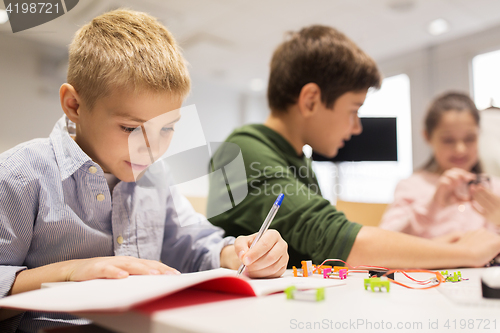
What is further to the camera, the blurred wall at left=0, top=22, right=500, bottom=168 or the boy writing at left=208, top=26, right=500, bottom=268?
the blurred wall at left=0, top=22, right=500, bottom=168

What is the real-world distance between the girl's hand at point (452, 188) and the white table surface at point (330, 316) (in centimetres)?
85

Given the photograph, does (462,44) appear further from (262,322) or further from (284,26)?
(262,322)

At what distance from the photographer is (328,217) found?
2.01 ft

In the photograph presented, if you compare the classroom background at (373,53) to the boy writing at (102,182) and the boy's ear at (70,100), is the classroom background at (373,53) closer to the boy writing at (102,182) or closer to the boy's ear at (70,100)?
the boy writing at (102,182)

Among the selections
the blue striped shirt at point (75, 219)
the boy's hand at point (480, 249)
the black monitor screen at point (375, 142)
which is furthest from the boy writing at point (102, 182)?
the black monitor screen at point (375, 142)

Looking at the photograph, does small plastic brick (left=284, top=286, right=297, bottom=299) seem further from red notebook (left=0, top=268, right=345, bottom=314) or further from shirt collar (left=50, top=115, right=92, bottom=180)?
shirt collar (left=50, top=115, right=92, bottom=180)

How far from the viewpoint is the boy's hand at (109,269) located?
0.38 m

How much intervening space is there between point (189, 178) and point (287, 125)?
384 millimetres

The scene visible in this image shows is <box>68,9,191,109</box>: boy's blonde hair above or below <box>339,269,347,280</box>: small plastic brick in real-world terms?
above

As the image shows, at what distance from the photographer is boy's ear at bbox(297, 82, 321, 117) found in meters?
A: 0.87

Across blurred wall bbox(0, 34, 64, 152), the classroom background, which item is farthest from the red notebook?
the classroom background

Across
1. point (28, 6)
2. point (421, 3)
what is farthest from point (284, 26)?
point (28, 6)

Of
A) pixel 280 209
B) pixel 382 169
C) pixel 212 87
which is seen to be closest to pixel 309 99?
pixel 280 209

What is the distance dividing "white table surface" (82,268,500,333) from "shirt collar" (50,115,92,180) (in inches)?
11.9
